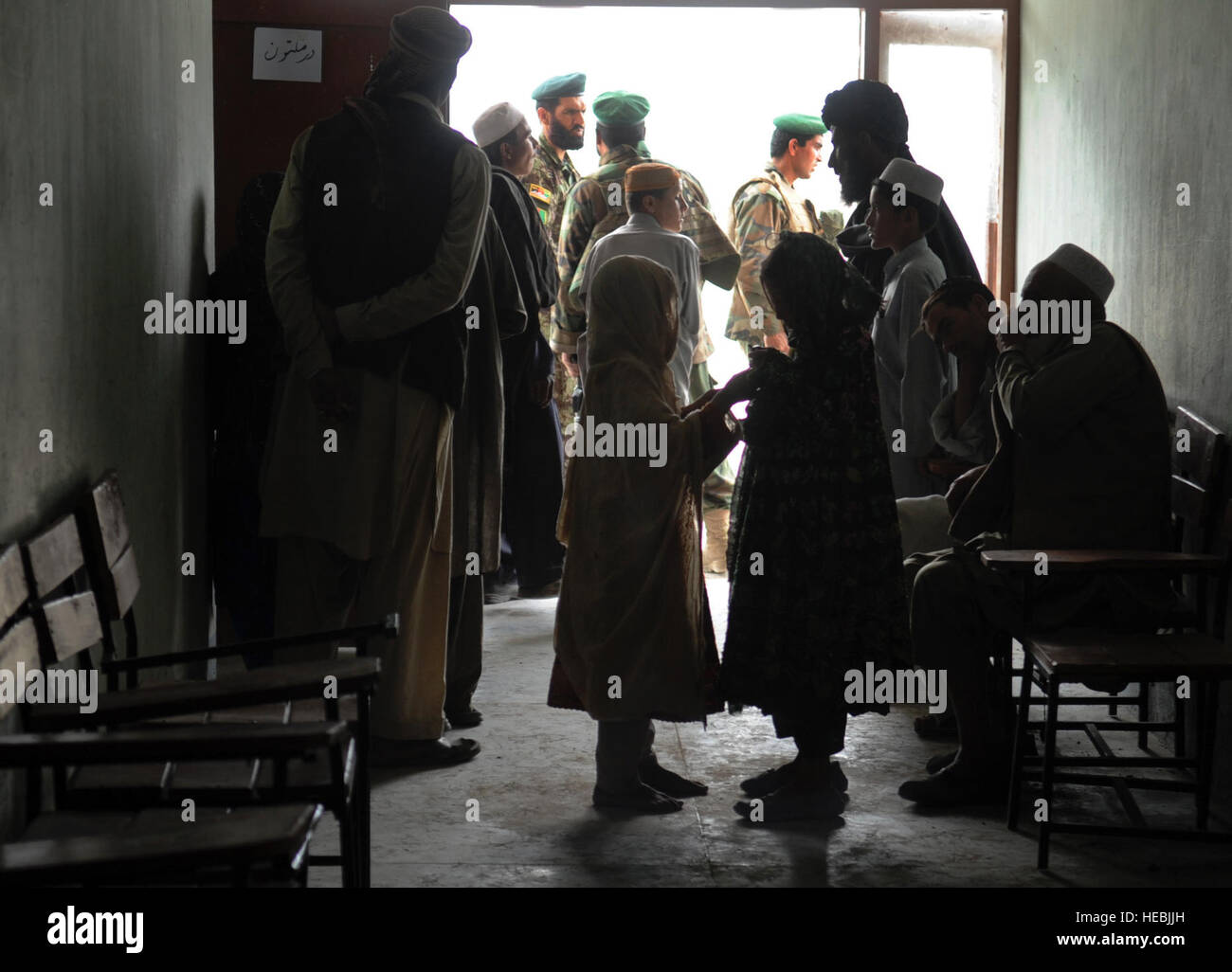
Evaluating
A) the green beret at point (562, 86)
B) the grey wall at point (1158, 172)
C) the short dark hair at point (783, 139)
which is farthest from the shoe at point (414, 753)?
the short dark hair at point (783, 139)

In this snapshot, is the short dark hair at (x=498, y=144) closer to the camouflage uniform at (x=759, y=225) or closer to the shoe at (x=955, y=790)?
the camouflage uniform at (x=759, y=225)

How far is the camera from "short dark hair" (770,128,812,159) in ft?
22.2

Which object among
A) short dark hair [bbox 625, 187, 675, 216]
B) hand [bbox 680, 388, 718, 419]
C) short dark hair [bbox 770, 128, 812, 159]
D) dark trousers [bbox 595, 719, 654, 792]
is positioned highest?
short dark hair [bbox 770, 128, 812, 159]

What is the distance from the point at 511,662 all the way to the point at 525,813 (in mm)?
1644

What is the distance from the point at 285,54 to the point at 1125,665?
399 cm

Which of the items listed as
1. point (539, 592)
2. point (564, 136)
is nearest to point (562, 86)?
point (564, 136)

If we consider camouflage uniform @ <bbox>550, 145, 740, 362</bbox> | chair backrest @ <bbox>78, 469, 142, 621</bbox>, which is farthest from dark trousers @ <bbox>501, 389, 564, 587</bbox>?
chair backrest @ <bbox>78, 469, 142, 621</bbox>

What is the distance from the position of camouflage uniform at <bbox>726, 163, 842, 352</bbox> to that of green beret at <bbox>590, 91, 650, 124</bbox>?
70cm

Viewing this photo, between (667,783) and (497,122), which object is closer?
(667,783)

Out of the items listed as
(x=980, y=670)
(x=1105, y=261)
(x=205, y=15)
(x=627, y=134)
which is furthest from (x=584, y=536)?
(x=627, y=134)

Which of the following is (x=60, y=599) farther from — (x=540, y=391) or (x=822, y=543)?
(x=540, y=391)

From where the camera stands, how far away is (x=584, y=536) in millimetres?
3416

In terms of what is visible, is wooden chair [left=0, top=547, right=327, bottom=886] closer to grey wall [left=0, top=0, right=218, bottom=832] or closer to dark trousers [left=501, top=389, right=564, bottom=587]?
grey wall [left=0, top=0, right=218, bottom=832]

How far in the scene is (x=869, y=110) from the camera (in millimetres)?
4957
